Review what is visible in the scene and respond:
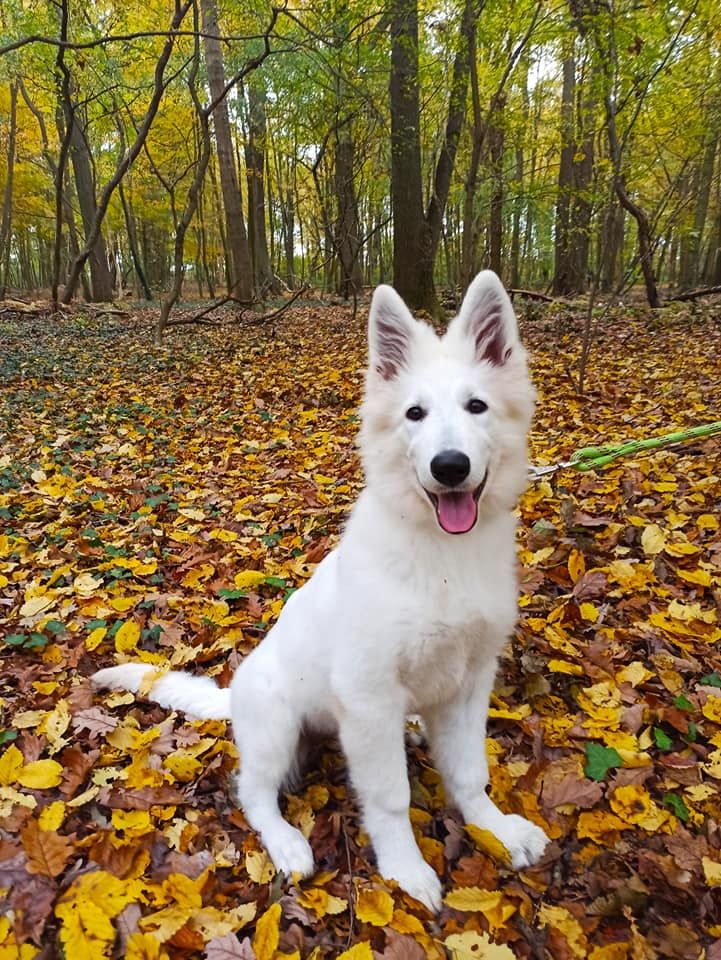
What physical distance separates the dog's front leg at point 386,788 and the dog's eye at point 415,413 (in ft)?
3.18

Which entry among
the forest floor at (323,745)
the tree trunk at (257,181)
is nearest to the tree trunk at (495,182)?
the tree trunk at (257,181)

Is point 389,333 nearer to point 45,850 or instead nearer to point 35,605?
point 45,850

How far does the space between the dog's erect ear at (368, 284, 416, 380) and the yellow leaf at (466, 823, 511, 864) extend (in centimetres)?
172

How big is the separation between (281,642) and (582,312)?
12.6 meters

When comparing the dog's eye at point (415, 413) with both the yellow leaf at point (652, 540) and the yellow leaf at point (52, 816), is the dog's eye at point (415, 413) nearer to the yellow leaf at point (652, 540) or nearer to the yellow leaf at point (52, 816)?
the yellow leaf at point (52, 816)

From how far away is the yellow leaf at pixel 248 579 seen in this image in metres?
4.00

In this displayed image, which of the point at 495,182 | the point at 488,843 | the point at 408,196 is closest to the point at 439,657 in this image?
the point at 488,843

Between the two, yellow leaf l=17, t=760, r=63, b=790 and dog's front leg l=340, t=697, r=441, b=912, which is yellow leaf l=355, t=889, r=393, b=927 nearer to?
dog's front leg l=340, t=697, r=441, b=912

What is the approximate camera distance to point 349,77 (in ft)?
36.0

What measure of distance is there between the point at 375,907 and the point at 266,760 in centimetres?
61

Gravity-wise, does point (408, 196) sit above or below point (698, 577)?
above

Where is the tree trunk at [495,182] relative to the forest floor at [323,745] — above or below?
above

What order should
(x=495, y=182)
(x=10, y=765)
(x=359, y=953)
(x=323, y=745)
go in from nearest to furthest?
1. (x=359, y=953)
2. (x=10, y=765)
3. (x=323, y=745)
4. (x=495, y=182)

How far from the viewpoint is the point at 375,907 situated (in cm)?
195
